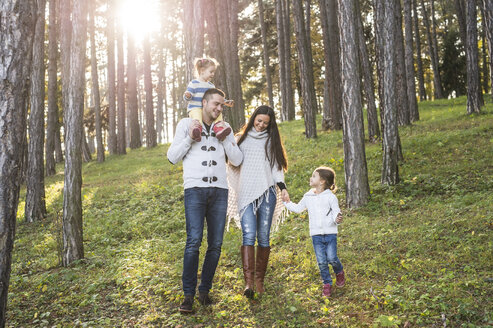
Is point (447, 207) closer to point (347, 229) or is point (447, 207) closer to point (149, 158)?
point (347, 229)

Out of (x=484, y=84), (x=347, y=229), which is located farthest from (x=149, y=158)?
(x=484, y=84)

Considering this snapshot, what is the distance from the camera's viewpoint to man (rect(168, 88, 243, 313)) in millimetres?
4836

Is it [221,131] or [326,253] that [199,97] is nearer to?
[221,131]

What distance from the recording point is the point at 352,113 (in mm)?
8688

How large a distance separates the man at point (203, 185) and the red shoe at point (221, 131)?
12cm

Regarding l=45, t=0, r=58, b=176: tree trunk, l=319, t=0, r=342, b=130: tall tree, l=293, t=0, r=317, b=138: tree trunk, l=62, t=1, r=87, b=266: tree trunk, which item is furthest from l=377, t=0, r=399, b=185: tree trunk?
l=45, t=0, r=58, b=176: tree trunk

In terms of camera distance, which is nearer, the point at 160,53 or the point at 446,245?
the point at 446,245

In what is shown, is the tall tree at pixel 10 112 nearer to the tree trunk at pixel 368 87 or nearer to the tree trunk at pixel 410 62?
the tree trunk at pixel 368 87

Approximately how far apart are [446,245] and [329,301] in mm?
2256

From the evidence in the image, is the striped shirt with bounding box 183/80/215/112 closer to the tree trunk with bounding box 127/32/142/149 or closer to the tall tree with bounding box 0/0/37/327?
the tall tree with bounding box 0/0/37/327

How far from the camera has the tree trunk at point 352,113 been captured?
28.2 feet

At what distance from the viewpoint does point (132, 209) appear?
1112cm

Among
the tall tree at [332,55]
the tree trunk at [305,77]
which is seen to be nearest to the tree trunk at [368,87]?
the tree trunk at [305,77]

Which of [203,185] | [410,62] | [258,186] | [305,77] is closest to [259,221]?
[258,186]
